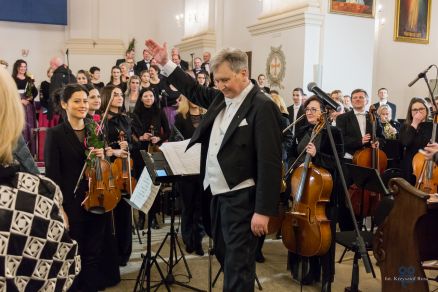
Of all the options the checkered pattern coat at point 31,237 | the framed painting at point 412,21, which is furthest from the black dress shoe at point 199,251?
the framed painting at point 412,21

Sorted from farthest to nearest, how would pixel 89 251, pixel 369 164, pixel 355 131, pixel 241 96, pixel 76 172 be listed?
pixel 355 131 < pixel 369 164 < pixel 89 251 < pixel 76 172 < pixel 241 96

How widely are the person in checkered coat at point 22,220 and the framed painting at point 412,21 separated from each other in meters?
13.6

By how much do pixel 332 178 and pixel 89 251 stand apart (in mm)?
2106

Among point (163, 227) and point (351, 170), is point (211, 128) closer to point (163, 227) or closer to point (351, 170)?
point (351, 170)

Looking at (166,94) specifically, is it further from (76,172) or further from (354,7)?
(354,7)

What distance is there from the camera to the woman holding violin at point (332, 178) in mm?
3789

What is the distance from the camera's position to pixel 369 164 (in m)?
5.41

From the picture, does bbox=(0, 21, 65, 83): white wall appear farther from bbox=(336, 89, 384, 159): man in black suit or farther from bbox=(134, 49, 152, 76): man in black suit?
bbox=(336, 89, 384, 159): man in black suit

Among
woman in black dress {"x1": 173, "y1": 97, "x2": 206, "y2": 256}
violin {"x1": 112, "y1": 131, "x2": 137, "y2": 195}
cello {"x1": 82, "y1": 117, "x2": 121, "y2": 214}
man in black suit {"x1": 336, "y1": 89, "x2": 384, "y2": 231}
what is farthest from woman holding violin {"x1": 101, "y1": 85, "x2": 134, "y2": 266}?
man in black suit {"x1": 336, "y1": 89, "x2": 384, "y2": 231}

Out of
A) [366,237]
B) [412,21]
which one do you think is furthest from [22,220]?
[412,21]

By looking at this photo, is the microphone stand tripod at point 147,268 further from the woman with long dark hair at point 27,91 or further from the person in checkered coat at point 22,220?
the woman with long dark hair at point 27,91

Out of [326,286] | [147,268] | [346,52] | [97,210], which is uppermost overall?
[346,52]

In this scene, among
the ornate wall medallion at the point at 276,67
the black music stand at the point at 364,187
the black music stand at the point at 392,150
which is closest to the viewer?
the black music stand at the point at 364,187

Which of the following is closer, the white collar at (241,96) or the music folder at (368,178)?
the white collar at (241,96)
